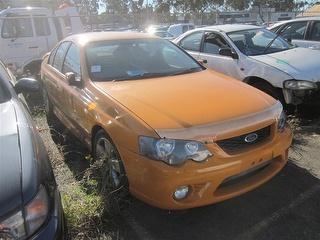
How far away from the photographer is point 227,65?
683cm

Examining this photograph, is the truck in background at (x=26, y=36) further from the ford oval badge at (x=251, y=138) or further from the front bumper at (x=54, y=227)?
the front bumper at (x=54, y=227)

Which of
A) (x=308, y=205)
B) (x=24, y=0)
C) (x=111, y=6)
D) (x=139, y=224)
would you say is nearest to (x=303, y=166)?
(x=308, y=205)

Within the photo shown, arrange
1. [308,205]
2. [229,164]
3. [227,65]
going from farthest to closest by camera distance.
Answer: [227,65], [308,205], [229,164]

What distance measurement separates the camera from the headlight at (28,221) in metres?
2.12

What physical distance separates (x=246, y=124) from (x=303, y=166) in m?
1.47

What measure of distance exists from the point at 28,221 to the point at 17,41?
8790 mm

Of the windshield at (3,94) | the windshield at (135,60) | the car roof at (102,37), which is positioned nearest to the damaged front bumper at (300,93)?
the windshield at (135,60)

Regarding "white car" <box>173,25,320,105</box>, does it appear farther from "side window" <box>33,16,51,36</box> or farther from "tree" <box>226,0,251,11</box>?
"tree" <box>226,0,251,11</box>

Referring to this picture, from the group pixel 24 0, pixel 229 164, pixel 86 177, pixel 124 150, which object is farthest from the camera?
pixel 24 0

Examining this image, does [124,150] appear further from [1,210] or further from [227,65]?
[227,65]

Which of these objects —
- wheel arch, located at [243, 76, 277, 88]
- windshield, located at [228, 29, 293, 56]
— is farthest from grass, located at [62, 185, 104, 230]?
windshield, located at [228, 29, 293, 56]

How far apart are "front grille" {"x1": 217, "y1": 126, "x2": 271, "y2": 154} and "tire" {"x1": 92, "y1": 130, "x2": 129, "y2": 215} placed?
92 cm

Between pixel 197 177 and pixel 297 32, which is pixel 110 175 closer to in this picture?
pixel 197 177

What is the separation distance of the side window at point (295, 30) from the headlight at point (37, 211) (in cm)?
758
